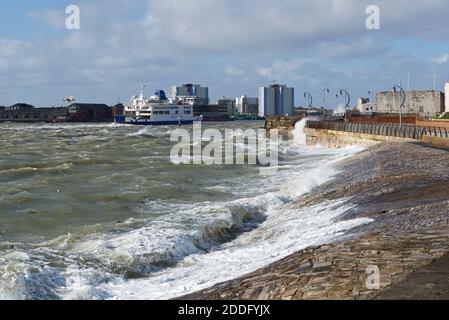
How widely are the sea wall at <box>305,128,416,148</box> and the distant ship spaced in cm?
6753

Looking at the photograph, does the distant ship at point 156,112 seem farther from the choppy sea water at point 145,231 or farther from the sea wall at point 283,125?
the choppy sea water at point 145,231

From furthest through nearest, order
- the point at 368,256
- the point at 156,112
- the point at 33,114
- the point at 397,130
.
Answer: the point at 33,114 → the point at 156,112 → the point at 397,130 → the point at 368,256

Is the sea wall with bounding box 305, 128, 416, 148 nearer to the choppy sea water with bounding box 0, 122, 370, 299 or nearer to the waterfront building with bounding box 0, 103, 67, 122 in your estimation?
the choppy sea water with bounding box 0, 122, 370, 299

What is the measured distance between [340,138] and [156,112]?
8137cm

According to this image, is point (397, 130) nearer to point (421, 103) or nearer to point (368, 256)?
point (368, 256)

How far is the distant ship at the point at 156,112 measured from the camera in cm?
12600

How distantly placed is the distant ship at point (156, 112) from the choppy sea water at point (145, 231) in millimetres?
99148

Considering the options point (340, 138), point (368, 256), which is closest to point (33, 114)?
point (340, 138)

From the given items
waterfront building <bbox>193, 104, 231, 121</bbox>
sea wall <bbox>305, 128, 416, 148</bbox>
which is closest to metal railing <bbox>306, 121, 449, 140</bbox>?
sea wall <bbox>305, 128, 416, 148</bbox>

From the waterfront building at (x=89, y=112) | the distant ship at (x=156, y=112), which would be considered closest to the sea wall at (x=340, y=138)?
the distant ship at (x=156, y=112)

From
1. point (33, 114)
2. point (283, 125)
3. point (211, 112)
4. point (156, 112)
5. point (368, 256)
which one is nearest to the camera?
point (368, 256)

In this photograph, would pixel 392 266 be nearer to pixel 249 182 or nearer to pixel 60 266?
pixel 60 266

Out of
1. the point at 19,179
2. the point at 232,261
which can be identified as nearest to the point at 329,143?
the point at 19,179

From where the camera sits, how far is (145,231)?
14406mm
